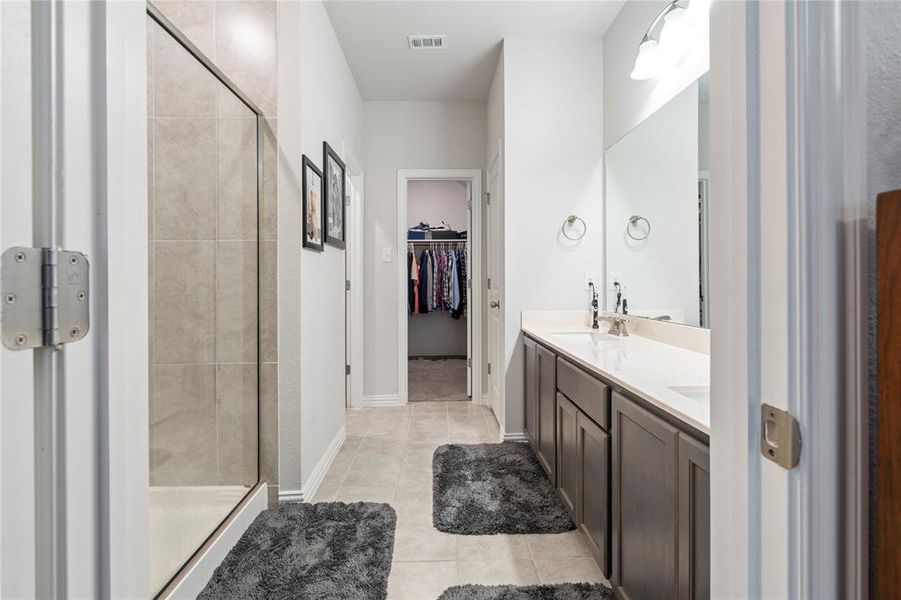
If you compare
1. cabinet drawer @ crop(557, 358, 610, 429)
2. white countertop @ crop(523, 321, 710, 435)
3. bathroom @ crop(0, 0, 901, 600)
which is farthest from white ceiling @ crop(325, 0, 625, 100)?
cabinet drawer @ crop(557, 358, 610, 429)

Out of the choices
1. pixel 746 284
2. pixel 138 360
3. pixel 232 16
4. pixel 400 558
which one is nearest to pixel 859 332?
pixel 746 284

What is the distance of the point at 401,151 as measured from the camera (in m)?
3.82

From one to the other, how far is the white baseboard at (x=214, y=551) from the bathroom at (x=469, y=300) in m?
Answer: 0.01

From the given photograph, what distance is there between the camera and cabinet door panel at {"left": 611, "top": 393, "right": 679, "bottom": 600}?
3.40 feet

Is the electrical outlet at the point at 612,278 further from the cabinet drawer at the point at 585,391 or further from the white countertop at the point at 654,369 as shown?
the cabinet drawer at the point at 585,391

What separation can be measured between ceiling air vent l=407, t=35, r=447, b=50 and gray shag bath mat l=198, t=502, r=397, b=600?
2.83 meters

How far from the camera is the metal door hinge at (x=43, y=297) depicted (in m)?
0.37

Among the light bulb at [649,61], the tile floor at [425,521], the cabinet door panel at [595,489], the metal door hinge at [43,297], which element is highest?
the light bulb at [649,61]

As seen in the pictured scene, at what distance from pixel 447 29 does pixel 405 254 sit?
172 cm

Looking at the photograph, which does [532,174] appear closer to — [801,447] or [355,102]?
[355,102]

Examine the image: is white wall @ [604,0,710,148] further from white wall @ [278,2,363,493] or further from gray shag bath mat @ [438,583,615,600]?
gray shag bath mat @ [438,583,615,600]

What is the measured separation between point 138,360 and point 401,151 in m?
3.58

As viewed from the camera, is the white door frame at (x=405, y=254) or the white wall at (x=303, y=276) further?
the white door frame at (x=405, y=254)

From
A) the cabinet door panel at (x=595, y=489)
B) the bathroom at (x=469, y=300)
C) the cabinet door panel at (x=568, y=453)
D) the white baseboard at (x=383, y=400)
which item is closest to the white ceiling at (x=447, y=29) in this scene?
the bathroom at (x=469, y=300)
